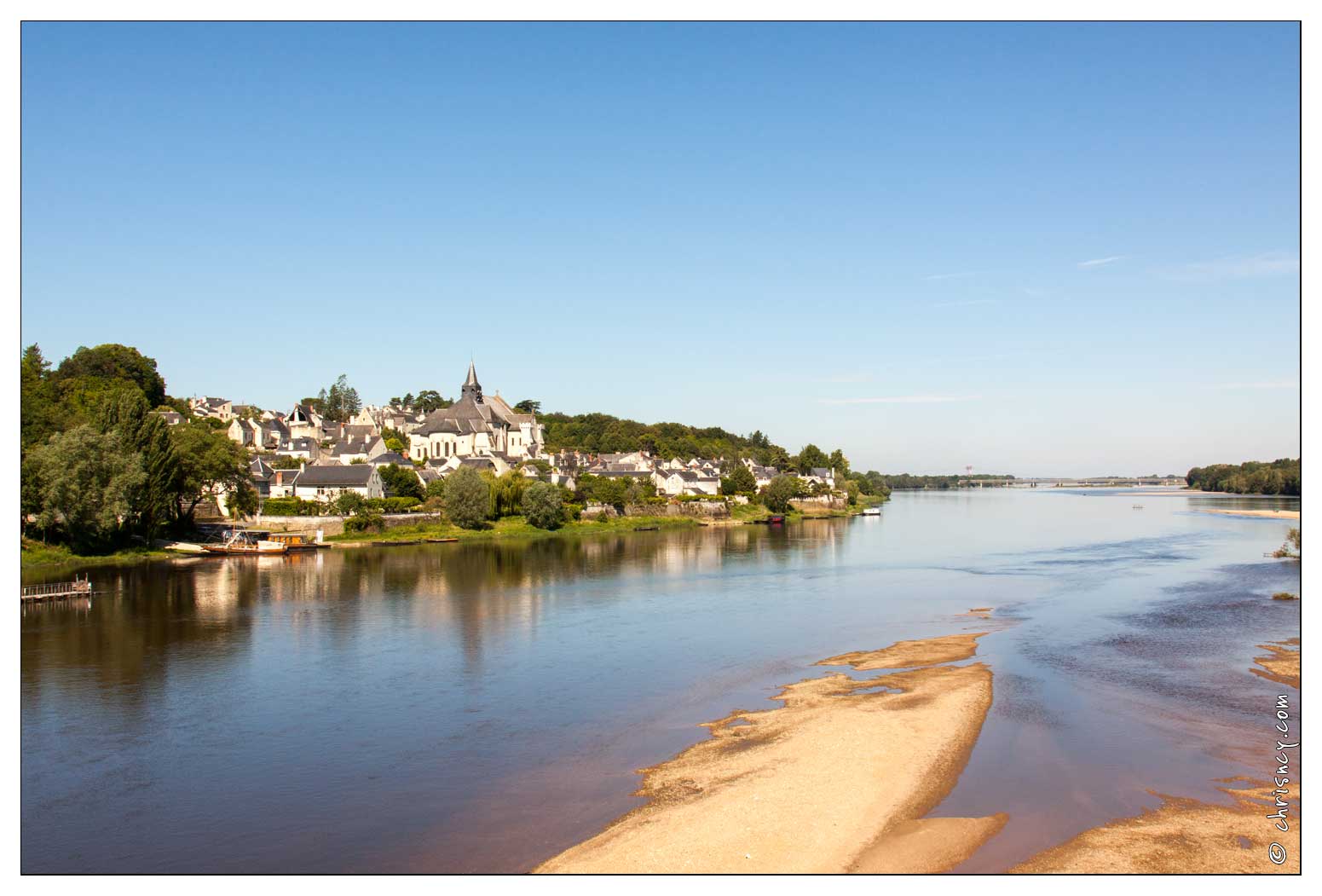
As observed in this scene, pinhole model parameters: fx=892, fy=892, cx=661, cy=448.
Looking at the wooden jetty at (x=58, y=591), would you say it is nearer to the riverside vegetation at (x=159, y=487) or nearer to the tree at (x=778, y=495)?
the riverside vegetation at (x=159, y=487)

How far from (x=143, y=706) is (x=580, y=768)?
33.0 feet

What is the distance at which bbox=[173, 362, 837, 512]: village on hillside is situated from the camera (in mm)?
65562

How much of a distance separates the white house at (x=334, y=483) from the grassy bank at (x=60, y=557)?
1887cm

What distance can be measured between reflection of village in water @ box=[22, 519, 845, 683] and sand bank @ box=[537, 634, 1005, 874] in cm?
940

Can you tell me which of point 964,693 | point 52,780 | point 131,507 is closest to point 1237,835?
point 964,693

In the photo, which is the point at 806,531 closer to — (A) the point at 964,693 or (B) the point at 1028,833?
(A) the point at 964,693

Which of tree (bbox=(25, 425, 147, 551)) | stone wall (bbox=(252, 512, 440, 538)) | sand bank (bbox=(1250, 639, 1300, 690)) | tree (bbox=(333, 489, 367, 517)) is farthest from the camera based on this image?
tree (bbox=(333, 489, 367, 517))

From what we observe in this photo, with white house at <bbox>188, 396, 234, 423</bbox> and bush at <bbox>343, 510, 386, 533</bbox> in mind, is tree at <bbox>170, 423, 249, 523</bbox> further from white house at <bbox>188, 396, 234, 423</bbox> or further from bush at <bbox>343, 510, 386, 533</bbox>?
white house at <bbox>188, 396, 234, 423</bbox>

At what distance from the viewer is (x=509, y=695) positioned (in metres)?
19.8

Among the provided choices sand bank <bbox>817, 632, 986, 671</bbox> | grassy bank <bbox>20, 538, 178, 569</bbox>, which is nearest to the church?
grassy bank <bbox>20, 538, 178, 569</bbox>

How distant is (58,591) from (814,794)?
30.4 m

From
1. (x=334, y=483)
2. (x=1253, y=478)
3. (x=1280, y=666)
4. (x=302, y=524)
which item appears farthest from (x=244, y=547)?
(x=1253, y=478)

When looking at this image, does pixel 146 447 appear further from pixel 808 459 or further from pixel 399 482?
pixel 808 459

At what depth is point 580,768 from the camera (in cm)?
1487
